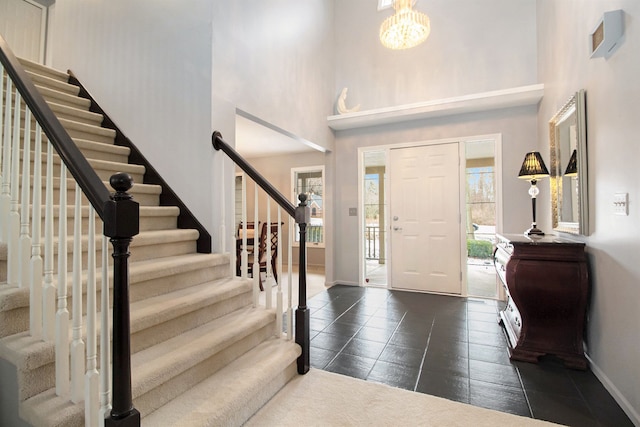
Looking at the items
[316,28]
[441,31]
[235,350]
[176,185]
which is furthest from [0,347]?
[441,31]

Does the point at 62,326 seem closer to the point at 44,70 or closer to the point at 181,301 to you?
the point at 181,301

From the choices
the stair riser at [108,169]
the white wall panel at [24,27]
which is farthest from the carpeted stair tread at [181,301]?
the white wall panel at [24,27]

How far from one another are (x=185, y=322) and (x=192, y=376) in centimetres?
33

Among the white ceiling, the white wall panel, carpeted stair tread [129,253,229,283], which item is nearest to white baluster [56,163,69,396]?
carpeted stair tread [129,253,229,283]

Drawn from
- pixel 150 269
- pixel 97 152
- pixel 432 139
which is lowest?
pixel 150 269

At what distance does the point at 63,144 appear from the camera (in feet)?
3.87

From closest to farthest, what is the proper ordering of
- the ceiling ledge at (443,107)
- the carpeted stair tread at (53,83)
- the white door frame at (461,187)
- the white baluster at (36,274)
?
1. the white baluster at (36,274)
2. the carpeted stair tread at (53,83)
3. the ceiling ledge at (443,107)
4. the white door frame at (461,187)

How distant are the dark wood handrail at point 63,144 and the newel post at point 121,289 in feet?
0.15

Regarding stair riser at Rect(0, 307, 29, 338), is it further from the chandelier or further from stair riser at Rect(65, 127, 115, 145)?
the chandelier

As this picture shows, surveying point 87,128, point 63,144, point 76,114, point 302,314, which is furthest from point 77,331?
point 76,114

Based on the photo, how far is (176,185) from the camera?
8.70 ft

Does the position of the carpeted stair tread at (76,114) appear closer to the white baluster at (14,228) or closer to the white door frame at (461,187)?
the white baluster at (14,228)

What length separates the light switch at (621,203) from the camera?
1.73 meters

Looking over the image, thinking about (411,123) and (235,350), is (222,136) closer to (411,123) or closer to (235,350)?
(235,350)
